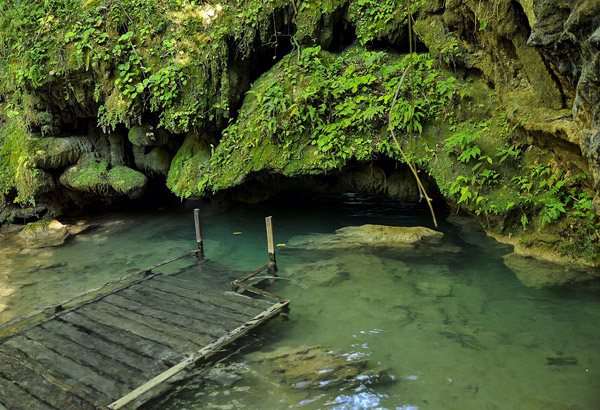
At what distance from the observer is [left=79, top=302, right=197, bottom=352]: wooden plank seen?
605 cm

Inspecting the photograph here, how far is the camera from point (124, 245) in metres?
11.7

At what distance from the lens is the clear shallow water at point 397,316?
17.0 feet

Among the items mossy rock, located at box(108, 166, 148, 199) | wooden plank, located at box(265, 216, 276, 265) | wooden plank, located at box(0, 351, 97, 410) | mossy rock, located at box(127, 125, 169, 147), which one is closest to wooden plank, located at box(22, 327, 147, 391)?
wooden plank, located at box(0, 351, 97, 410)

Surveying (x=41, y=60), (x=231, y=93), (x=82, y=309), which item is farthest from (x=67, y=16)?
(x=82, y=309)

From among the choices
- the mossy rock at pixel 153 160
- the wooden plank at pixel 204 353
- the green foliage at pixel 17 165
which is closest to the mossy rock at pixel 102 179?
the mossy rock at pixel 153 160

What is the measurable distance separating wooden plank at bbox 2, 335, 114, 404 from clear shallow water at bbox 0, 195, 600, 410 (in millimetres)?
768

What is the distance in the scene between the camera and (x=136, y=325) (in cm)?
662

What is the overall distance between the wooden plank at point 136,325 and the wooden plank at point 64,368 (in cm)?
93

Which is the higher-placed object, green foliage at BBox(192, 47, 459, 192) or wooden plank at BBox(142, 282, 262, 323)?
green foliage at BBox(192, 47, 459, 192)

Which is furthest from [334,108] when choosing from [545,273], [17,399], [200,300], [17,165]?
[17,165]

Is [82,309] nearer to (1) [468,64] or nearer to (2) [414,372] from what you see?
(2) [414,372]

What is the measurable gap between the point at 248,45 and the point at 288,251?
5557 mm

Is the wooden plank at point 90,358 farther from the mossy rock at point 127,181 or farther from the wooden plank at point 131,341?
the mossy rock at point 127,181

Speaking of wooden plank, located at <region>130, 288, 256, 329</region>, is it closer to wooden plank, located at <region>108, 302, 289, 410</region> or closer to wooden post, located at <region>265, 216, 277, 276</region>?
wooden plank, located at <region>108, 302, 289, 410</region>
